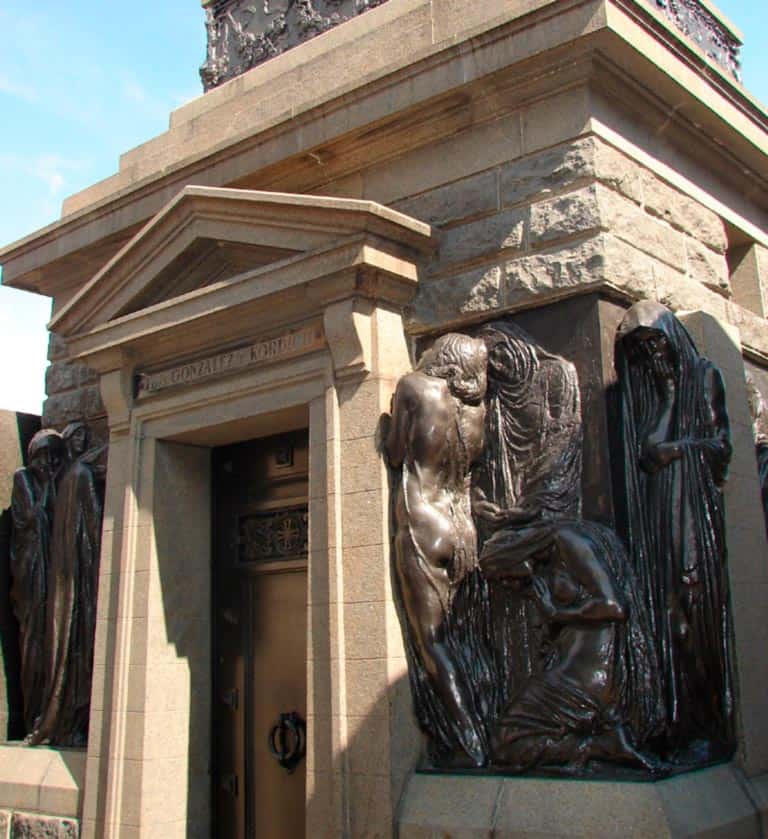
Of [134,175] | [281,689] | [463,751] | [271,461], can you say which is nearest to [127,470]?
[271,461]

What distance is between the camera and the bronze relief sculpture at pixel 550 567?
544 centimetres

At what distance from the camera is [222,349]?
24.7ft

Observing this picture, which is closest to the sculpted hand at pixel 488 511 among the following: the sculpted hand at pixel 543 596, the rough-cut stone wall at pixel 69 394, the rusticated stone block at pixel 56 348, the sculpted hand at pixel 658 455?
the sculpted hand at pixel 543 596

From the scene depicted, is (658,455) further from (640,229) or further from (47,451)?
(47,451)

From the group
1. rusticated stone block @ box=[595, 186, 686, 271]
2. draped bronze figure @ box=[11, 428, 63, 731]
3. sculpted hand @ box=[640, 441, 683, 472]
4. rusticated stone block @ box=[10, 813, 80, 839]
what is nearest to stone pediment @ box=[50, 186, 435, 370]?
rusticated stone block @ box=[595, 186, 686, 271]

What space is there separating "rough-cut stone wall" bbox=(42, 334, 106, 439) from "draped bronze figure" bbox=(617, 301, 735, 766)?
516cm

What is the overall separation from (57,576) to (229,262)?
326 centimetres

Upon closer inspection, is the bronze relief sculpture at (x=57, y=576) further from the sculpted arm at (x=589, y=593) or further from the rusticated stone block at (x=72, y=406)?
the sculpted arm at (x=589, y=593)

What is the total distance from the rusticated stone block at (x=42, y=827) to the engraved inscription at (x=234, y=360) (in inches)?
132

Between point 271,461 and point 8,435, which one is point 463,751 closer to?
point 271,461

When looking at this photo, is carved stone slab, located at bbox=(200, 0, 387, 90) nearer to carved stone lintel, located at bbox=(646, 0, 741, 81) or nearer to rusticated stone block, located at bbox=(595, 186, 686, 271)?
carved stone lintel, located at bbox=(646, 0, 741, 81)

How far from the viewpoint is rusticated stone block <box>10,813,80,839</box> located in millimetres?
7781

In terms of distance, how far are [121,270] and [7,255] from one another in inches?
110

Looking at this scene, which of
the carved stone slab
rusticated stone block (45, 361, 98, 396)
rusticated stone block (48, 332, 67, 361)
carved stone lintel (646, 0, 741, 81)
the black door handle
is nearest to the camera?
the black door handle
